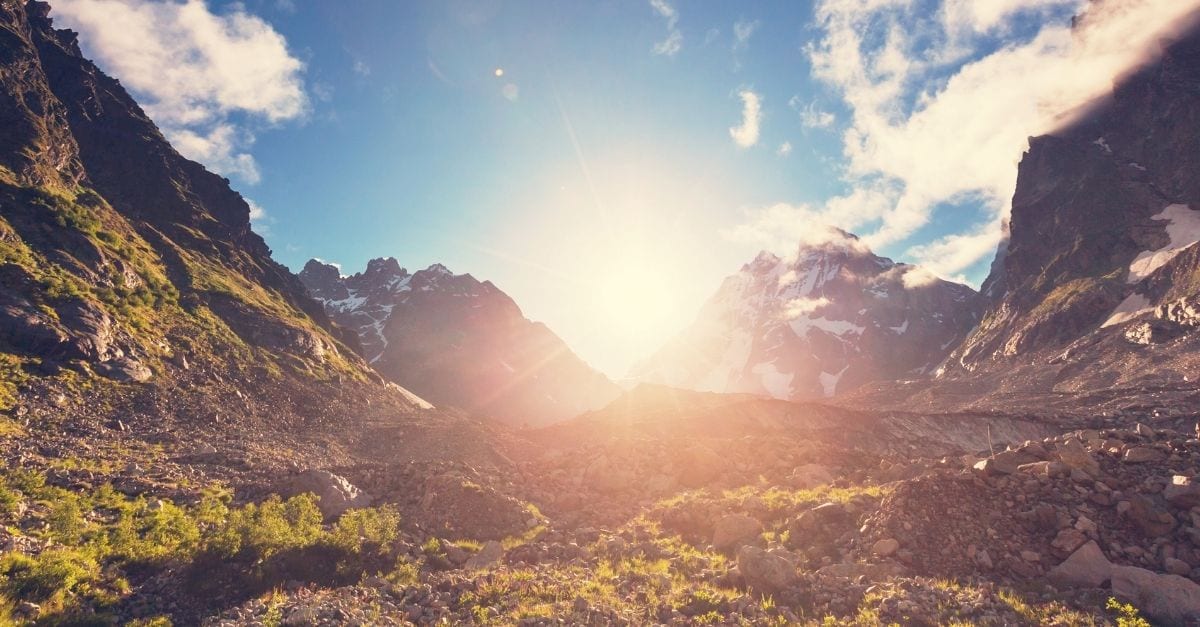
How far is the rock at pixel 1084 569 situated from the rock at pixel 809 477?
52.3ft

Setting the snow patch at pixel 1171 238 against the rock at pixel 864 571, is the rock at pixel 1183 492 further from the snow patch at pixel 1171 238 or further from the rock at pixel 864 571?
the snow patch at pixel 1171 238

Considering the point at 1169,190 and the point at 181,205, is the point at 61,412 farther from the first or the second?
the point at 1169,190

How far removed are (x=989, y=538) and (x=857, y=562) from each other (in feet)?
14.5

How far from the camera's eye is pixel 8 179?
61.2m

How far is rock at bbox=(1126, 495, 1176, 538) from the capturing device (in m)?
16.4

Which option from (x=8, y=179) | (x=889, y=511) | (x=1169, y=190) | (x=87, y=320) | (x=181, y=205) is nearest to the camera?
(x=889, y=511)

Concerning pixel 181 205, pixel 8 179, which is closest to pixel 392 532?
pixel 8 179

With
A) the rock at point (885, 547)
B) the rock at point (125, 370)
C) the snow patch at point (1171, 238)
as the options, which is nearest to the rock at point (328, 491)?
the rock at point (885, 547)

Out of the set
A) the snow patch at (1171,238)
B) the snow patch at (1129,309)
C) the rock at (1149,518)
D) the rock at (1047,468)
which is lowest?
the rock at (1149,518)

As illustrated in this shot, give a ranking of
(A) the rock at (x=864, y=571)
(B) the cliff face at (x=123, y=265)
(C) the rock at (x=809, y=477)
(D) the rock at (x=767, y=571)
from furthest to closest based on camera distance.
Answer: (B) the cliff face at (x=123, y=265), (C) the rock at (x=809, y=477), (D) the rock at (x=767, y=571), (A) the rock at (x=864, y=571)

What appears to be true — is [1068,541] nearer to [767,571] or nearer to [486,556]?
[767,571]

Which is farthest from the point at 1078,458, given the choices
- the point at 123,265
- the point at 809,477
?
the point at 123,265

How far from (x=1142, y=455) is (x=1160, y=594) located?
26.5 ft

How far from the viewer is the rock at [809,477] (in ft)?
107
